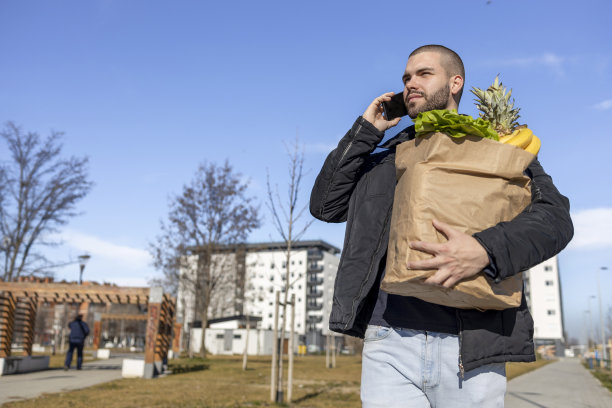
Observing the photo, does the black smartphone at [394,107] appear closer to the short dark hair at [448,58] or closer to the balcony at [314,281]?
the short dark hair at [448,58]

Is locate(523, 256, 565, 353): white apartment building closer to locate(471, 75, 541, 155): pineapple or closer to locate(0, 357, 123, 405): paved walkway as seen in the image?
locate(0, 357, 123, 405): paved walkway

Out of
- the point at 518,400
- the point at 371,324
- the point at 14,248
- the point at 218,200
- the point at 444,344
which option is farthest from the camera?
the point at 218,200

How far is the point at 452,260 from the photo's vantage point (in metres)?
1.58

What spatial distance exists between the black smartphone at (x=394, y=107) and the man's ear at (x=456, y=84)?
0.79 ft

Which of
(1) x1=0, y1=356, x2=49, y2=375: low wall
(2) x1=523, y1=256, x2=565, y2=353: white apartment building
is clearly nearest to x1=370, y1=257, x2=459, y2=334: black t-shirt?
(1) x1=0, y1=356, x2=49, y2=375: low wall

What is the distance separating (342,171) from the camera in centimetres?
231

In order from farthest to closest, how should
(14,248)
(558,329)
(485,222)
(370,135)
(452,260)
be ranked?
(558,329) < (14,248) < (370,135) < (485,222) < (452,260)

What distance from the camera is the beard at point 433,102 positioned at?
7.23ft

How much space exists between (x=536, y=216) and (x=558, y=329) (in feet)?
324

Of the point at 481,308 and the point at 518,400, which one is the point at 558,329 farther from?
the point at 481,308

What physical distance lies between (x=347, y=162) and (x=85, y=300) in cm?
2065

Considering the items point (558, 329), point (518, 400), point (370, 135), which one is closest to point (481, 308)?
point (370, 135)

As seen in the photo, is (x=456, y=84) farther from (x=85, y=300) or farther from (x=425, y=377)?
(x=85, y=300)

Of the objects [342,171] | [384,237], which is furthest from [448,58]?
[384,237]
